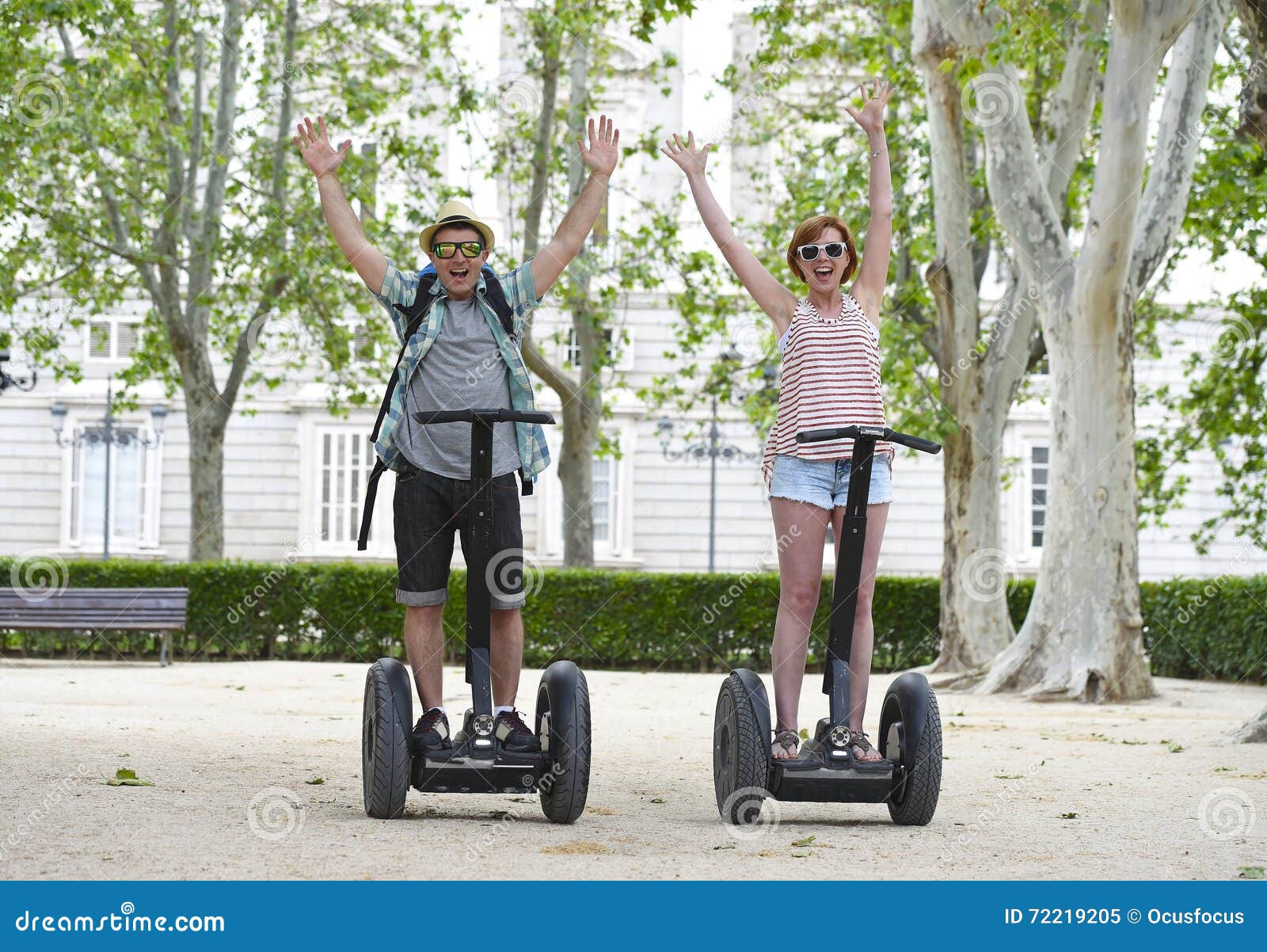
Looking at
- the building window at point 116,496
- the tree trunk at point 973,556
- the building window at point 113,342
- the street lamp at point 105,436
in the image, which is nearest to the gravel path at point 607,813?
the tree trunk at point 973,556

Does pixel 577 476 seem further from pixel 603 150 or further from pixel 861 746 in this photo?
pixel 861 746

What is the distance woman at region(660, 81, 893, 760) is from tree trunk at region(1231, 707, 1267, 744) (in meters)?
4.81

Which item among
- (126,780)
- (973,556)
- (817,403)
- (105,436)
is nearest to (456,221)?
(817,403)

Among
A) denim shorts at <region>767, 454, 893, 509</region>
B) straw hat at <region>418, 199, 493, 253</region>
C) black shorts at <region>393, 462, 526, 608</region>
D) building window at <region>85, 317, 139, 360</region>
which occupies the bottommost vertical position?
black shorts at <region>393, 462, 526, 608</region>

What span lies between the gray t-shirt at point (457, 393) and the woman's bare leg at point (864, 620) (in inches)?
47.4

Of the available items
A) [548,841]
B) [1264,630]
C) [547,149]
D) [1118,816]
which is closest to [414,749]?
[548,841]

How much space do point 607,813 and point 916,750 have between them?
116cm

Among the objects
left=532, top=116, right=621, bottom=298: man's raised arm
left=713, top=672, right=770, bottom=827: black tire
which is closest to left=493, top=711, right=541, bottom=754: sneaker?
left=713, top=672, right=770, bottom=827: black tire

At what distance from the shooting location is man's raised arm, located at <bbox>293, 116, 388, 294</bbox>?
5.40m

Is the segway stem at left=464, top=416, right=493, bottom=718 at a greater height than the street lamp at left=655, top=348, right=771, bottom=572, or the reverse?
the street lamp at left=655, top=348, right=771, bottom=572

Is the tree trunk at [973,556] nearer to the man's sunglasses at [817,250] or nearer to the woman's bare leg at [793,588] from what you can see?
the man's sunglasses at [817,250]

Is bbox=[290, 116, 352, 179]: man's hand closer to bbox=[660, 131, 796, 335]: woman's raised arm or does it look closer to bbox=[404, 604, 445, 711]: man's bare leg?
bbox=[660, 131, 796, 335]: woman's raised arm

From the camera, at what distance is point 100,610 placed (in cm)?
1677

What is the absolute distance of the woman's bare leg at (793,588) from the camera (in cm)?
547
